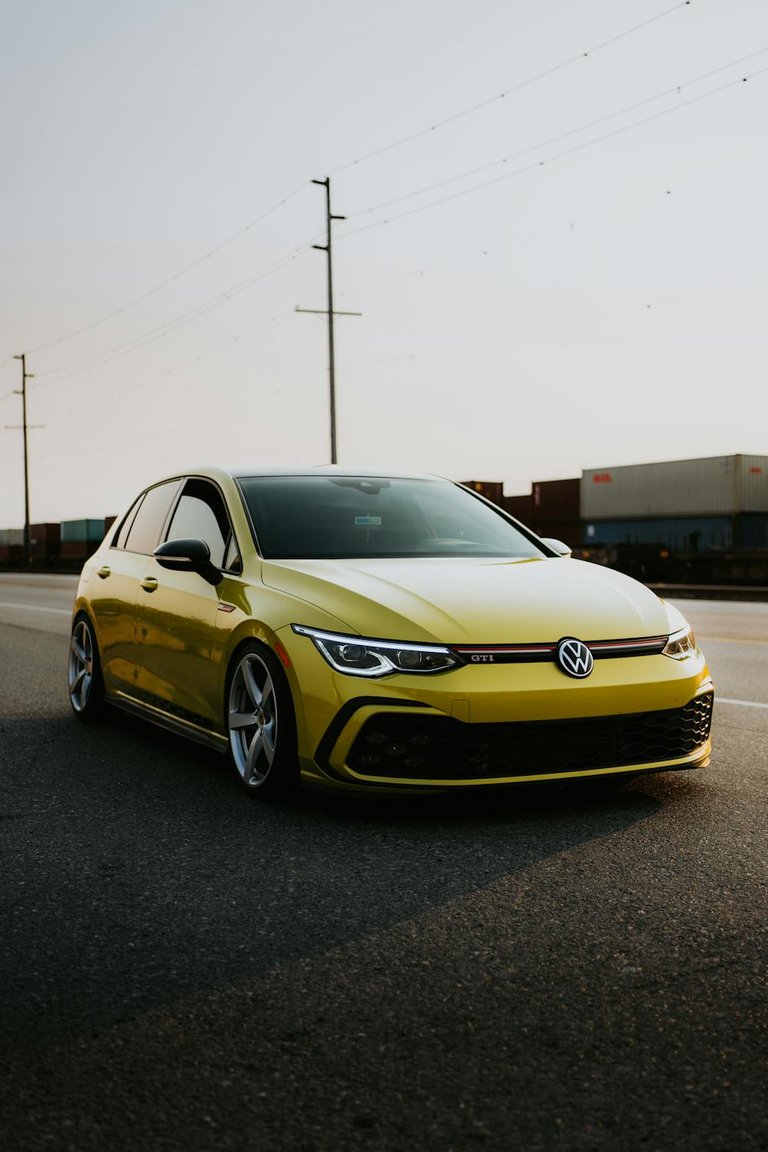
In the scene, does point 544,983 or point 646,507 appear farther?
point 646,507

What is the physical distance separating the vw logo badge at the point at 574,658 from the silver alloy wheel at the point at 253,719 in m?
1.16

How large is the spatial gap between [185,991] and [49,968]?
1.39ft

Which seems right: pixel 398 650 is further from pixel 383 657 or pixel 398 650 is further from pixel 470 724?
pixel 470 724

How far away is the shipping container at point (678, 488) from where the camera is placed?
39812 millimetres

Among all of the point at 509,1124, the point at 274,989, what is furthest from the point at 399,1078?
the point at 274,989

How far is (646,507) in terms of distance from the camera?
43219mm

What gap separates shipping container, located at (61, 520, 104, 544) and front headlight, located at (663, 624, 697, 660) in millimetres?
62528

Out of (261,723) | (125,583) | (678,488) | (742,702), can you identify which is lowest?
(742,702)

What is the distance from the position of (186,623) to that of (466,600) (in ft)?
5.20

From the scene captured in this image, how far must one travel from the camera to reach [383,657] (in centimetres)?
453

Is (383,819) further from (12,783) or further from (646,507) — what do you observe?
(646,507)

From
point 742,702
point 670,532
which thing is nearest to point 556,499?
point 670,532

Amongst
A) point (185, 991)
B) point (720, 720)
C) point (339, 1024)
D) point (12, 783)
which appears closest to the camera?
point (339, 1024)

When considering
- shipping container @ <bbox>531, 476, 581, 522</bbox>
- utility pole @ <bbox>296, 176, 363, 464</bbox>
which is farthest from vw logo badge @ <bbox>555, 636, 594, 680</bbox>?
shipping container @ <bbox>531, 476, 581, 522</bbox>
